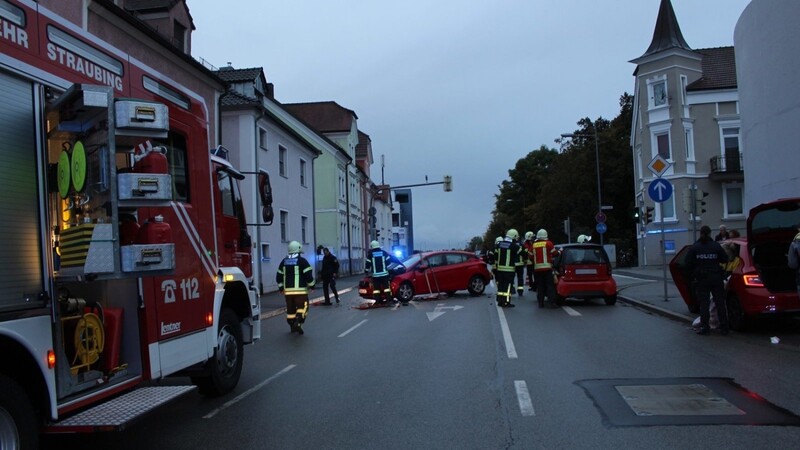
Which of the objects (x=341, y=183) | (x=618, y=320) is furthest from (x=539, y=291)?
(x=341, y=183)

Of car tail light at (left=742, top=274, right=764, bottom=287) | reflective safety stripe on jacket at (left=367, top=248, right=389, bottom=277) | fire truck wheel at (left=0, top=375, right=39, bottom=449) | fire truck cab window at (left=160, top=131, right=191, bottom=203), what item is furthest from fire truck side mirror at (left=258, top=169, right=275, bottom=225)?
reflective safety stripe on jacket at (left=367, top=248, right=389, bottom=277)

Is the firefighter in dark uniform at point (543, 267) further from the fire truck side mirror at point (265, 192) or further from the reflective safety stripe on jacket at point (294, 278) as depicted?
the fire truck side mirror at point (265, 192)

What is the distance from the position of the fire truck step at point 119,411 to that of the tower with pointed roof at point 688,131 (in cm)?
3652

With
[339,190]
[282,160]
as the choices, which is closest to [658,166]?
[282,160]

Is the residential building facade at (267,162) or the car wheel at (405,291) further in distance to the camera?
the residential building facade at (267,162)

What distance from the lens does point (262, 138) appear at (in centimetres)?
2595

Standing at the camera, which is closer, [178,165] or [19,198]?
[19,198]

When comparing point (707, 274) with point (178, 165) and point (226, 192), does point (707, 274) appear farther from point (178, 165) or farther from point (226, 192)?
point (178, 165)

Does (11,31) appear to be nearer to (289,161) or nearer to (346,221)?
(289,161)

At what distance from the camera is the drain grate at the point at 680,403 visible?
221 inches

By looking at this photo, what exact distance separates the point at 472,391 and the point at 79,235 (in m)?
4.31

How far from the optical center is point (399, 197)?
83.2 meters

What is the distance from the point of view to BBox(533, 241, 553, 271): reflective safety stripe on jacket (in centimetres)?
1562

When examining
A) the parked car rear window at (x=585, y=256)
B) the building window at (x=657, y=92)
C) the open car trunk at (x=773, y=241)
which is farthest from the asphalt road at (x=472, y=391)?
the building window at (x=657, y=92)
